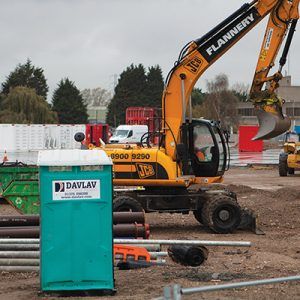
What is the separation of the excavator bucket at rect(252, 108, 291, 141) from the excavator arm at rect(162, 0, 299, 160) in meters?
1.73

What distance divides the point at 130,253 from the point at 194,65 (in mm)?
6502

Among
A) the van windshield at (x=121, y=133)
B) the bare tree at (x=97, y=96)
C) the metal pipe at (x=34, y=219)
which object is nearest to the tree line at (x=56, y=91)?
the van windshield at (x=121, y=133)

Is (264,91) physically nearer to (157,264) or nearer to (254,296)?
(157,264)

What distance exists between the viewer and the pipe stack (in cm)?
1183

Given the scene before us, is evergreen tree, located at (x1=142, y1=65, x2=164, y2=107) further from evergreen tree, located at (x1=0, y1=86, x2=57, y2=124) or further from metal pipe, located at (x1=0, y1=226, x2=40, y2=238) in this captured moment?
metal pipe, located at (x1=0, y1=226, x2=40, y2=238)

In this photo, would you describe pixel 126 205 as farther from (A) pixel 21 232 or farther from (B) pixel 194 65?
(A) pixel 21 232

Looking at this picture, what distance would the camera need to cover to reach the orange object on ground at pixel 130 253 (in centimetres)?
1049

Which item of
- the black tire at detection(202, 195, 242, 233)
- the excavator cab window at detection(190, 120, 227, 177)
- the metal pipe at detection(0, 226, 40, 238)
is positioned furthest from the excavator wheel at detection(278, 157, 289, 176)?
the metal pipe at detection(0, 226, 40, 238)

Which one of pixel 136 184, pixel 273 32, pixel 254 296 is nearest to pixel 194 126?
pixel 136 184

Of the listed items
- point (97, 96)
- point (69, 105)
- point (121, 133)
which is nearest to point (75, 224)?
point (121, 133)

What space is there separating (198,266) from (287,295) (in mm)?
2411

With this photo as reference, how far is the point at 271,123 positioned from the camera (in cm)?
1662

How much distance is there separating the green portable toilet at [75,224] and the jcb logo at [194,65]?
7.94 m

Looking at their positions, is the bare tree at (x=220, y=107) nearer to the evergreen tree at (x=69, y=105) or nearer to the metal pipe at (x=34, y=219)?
the evergreen tree at (x=69, y=105)
